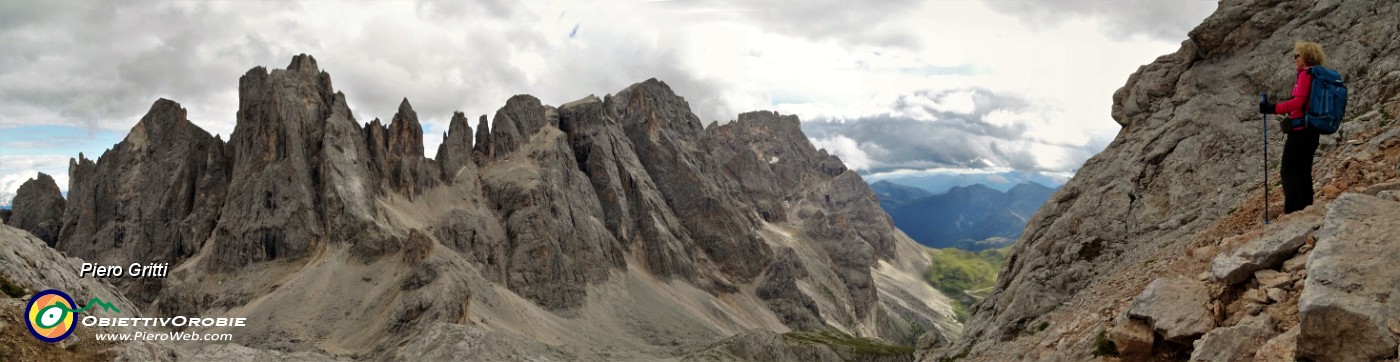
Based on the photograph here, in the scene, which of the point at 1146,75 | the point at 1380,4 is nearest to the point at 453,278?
the point at 1146,75

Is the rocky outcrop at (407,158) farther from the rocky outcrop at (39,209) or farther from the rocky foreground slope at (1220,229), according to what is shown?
the rocky foreground slope at (1220,229)

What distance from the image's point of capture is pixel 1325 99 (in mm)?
17438

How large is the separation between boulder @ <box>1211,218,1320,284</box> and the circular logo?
118 ft

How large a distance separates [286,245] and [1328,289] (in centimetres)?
16382

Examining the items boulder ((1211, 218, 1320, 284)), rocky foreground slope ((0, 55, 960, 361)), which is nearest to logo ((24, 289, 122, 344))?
boulder ((1211, 218, 1320, 284))

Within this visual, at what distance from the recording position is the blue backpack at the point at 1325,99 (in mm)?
17453

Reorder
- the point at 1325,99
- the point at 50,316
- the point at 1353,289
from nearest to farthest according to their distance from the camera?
the point at 1353,289 → the point at 1325,99 → the point at 50,316

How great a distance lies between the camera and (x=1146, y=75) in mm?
42812

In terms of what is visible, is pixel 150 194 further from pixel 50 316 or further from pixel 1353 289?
pixel 1353 289

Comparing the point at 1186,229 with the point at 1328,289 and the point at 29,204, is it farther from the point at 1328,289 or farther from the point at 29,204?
the point at 29,204

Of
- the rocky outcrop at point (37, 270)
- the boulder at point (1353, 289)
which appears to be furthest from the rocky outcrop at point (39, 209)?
the boulder at point (1353, 289)

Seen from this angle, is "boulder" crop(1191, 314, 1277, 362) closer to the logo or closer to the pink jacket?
the pink jacket

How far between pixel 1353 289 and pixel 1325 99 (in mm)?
7487

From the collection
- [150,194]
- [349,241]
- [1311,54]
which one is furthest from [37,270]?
[150,194]
